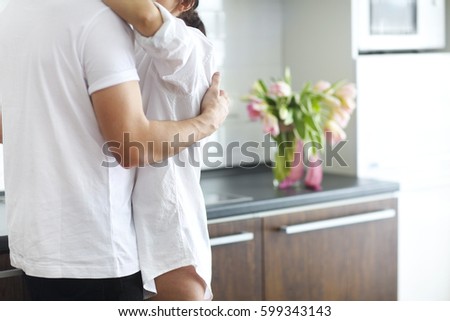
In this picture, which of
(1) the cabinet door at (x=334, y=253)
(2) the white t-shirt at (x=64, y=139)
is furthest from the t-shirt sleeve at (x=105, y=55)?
(1) the cabinet door at (x=334, y=253)

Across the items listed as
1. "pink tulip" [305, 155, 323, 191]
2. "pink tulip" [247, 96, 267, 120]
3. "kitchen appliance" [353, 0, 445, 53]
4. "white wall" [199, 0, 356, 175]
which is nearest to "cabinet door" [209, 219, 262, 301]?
"pink tulip" [305, 155, 323, 191]

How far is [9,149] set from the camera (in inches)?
57.9

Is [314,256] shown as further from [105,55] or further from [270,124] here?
[105,55]

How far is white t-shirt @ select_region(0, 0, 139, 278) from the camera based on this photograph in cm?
135

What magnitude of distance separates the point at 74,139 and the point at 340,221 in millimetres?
1247

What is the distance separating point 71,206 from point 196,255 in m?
0.25

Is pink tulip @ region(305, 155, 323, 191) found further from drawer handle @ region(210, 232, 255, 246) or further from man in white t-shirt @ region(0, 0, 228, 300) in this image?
man in white t-shirt @ region(0, 0, 228, 300)

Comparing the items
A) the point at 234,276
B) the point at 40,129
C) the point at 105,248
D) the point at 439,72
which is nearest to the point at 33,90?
the point at 40,129

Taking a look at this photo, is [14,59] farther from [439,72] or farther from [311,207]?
[439,72]

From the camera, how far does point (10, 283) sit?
6.03 feet

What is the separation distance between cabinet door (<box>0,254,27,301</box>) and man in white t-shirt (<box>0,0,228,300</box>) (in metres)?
0.35

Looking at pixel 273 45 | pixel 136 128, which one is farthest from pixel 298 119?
pixel 136 128

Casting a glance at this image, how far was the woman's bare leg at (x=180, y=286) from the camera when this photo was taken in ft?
4.99

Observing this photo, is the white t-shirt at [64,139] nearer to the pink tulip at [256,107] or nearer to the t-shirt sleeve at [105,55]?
the t-shirt sleeve at [105,55]
